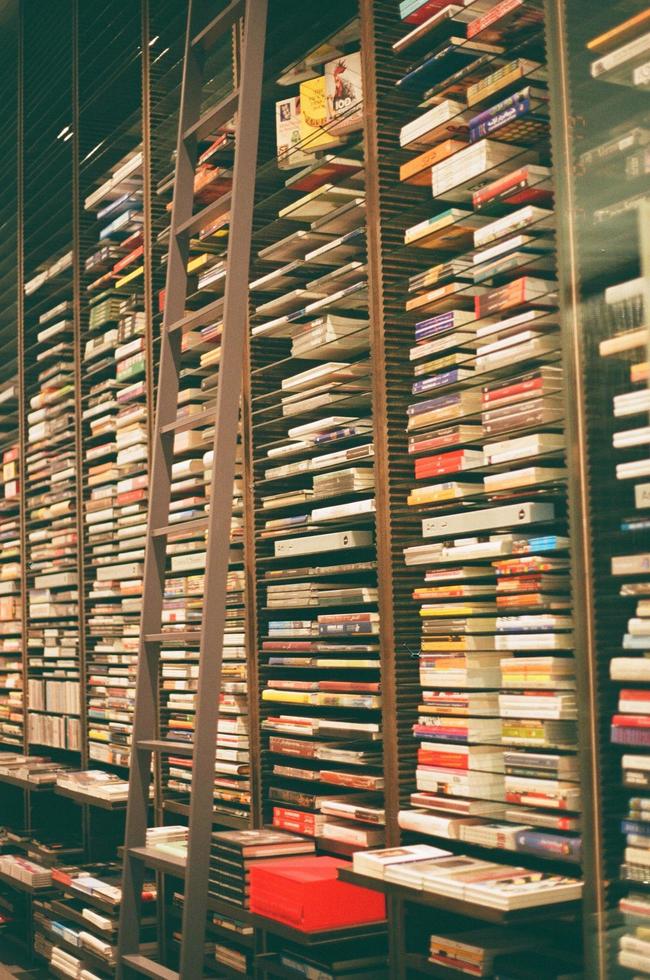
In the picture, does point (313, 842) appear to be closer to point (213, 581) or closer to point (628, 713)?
point (213, 581)

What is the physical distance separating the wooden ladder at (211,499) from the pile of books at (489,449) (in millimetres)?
397

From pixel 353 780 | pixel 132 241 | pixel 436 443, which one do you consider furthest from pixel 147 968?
pixel 132 241

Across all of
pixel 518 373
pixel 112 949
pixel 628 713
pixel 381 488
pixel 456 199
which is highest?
pixel 456 199

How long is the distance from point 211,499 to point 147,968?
1.06 meters

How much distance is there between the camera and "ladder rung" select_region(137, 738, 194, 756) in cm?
257

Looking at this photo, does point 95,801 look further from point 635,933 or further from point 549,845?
point 635,933

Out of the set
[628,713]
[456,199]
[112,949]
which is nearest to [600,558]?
[628,713]

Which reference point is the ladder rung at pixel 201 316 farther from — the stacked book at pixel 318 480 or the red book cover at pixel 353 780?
the red book cover at pixel 353 780

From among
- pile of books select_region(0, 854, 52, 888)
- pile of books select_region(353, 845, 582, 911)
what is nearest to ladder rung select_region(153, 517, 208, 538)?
pile of books select_region(353, 845, 582, 911)

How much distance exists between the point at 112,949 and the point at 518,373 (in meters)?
2.42

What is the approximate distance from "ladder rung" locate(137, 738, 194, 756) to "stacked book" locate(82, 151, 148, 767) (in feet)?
5.12

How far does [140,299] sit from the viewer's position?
4.47 m

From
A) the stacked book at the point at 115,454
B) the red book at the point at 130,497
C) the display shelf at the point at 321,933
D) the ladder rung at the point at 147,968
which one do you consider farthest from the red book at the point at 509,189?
the red book at the point at 130,497

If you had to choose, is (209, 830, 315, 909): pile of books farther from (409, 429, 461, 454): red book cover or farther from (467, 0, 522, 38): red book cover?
(467, 0, 522, 38): red book cover
